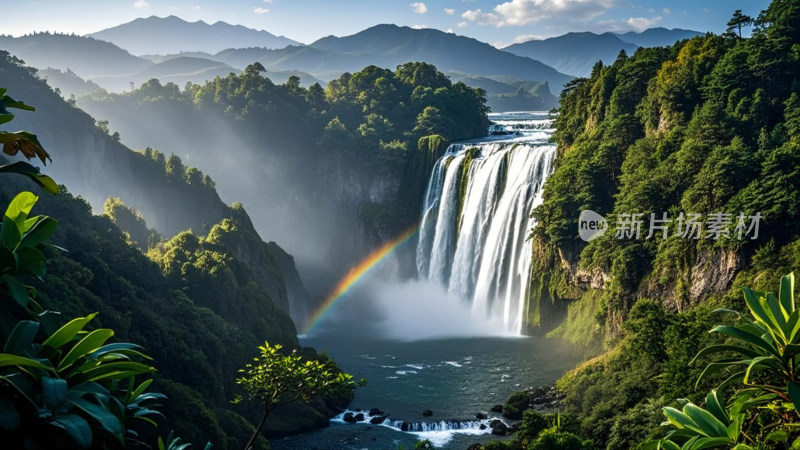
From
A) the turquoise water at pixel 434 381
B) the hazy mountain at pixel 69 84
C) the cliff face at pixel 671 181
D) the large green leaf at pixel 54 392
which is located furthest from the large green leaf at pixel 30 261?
the hazy mountain at pixel 69 84

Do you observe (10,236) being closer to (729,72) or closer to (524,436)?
(524,436)

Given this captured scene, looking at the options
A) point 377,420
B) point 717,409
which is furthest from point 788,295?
point 377,420

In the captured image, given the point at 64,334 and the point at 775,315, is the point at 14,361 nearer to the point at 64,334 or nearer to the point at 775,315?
the point at 64,334

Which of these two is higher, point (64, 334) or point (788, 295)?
point (788, 295)

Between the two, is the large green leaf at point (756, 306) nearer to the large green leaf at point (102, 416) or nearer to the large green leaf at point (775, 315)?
the large green leaf at point (775, 315)

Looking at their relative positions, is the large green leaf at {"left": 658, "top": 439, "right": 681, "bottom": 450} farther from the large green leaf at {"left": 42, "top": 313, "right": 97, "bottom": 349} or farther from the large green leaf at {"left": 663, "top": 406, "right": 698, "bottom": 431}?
the large green leaf at {"left": 42, "top": 313, "right": 97, "bottom": 349}
